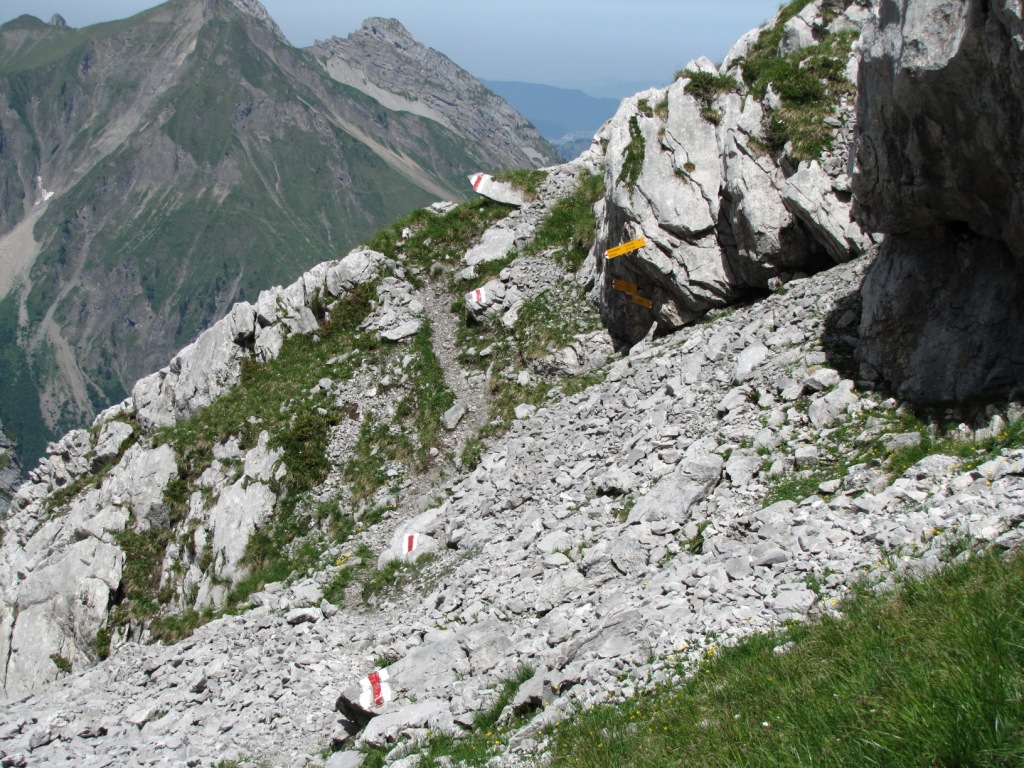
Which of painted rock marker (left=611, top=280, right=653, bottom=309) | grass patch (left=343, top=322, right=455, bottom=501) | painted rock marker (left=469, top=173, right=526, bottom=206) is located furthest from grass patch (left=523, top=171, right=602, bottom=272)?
grass patch (left=343, top=322, right=455, bottom=501)

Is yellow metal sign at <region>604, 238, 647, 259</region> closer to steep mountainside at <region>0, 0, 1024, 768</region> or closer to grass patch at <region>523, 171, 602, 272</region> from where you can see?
steep mountainside at <region>0, 0, 1024, 768</region>

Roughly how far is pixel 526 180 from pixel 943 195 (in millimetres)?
24276

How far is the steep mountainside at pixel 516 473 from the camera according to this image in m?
11.3

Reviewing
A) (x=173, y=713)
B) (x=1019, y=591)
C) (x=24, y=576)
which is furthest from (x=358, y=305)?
(x=1019, y=591)

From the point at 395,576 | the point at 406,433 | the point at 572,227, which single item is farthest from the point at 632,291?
the point at 395,576

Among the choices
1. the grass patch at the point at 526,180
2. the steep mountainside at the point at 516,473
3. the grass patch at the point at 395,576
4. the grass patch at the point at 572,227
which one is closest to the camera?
the steep mountainside at the point at 516,473

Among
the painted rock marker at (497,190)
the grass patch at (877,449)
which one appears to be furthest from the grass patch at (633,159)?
the grass patch at (877,449)

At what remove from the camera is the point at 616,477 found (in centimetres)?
1697

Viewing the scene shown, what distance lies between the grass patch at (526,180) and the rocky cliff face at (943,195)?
20.9m

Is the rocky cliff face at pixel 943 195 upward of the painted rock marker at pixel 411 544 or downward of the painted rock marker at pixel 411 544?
upward

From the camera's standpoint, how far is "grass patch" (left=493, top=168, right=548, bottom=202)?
34.5 m

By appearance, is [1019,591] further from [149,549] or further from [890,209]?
[149,549]

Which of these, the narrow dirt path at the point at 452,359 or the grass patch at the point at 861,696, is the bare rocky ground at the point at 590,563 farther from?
the narrow dirt path at the point at 452,359

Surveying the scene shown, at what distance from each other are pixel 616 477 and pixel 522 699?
6.86m
